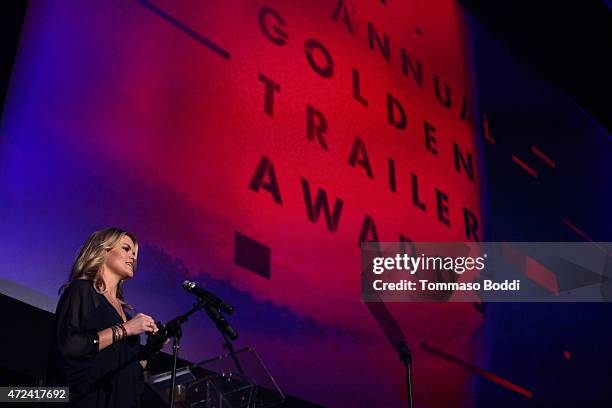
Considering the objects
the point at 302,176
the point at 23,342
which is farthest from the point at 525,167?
the point at 23,342

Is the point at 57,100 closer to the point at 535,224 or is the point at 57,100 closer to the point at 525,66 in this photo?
the point at 535,224

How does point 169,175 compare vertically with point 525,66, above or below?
below

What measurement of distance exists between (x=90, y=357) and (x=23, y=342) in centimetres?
63

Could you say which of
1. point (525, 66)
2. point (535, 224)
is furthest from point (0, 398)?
point (525, 66)

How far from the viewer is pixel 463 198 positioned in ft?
14.3

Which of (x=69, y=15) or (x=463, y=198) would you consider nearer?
(x=69, y=15)

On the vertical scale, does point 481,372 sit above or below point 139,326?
above

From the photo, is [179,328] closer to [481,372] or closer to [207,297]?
[207,297]

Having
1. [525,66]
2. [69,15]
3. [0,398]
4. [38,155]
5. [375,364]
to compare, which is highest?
[525,66]

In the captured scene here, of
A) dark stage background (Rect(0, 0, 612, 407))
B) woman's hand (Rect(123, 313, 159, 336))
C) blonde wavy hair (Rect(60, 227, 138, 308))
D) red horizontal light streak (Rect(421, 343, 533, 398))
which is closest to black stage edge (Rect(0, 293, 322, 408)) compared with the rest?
dark stage background (Rect(0, 0, 612, 407))

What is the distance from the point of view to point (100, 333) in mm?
2080

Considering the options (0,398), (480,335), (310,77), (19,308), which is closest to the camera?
(0,398)

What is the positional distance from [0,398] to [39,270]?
1.74 ft

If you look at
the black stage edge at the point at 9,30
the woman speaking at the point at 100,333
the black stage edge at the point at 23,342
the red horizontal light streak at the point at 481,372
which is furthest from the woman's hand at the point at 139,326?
the red horizontal light streak at the point at 481,372
